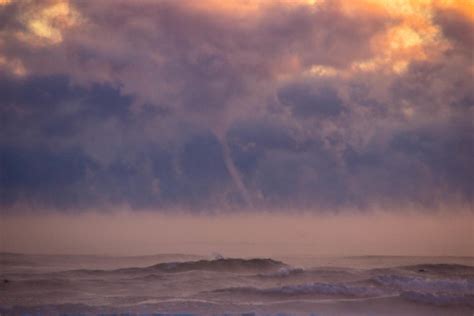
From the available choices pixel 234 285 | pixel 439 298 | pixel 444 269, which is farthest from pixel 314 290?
pixel 444 269

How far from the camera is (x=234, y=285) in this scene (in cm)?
928

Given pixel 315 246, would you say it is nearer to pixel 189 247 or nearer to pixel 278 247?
pixel 278 247

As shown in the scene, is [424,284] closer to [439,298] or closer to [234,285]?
[439,298]

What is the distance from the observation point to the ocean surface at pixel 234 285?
7.82 metres

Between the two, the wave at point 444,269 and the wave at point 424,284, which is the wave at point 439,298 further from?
the wave at point 444,269

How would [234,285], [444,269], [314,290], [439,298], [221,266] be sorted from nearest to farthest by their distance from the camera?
1. [439,298]
2. [314,290]
3. [234,285]
4. [444,269]
5. [221,266]

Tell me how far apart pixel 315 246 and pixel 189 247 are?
227 cm

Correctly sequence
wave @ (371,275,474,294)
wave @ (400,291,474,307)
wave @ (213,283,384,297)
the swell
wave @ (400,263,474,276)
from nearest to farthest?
1. wave @ (400,291,474,307)
2. wave @ (213,283,384,297)
3. wave @ (371,275,474,294)
4. wave @ (400,263,474,276)
5. the swell

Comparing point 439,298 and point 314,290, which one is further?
point 314,290

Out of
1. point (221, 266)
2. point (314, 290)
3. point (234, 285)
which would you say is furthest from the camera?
point (221, 266)

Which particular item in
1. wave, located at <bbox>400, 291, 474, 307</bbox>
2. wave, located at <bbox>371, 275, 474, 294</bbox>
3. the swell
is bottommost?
wave, located at <bbox>400, 291, 474, 307</bbox>

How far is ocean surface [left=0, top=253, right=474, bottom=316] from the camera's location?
308 inches

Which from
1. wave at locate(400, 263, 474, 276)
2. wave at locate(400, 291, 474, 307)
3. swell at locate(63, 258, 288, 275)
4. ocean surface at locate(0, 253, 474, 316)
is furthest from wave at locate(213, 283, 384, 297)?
wave at locate(400, 263, 474, 276)

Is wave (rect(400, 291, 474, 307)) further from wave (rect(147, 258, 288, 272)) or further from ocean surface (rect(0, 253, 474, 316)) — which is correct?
wave (rect(147, 258, 288, 272))
